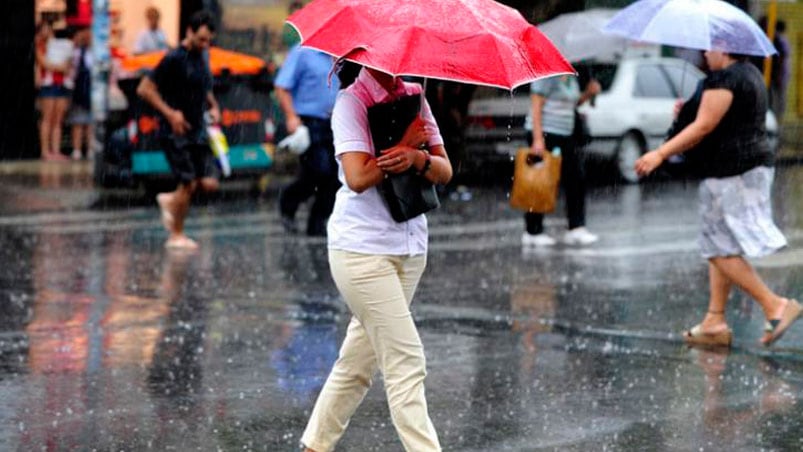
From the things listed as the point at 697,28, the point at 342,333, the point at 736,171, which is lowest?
the point at 342,333

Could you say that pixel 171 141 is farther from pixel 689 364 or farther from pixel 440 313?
pixel 689 364

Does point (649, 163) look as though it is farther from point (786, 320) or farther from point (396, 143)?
point (396, 143)

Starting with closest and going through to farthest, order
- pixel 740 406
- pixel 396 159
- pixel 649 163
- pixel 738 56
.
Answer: pixel 396 159, pixel 740 406, pixel 649 163, pixel 738 56

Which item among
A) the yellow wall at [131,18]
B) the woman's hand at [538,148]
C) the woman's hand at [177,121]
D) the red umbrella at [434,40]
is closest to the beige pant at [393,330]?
the red umbrella at [434,40]

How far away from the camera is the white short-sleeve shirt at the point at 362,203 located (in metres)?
5.67

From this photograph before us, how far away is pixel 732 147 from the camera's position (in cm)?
885

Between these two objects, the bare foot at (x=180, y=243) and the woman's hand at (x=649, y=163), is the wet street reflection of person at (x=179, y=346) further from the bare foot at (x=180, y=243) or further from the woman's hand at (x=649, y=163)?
the woman's hand at (x=649, y=163)

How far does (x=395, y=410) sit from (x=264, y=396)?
1.94m

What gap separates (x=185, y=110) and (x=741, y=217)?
528 centimetres

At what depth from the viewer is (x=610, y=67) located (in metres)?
20.9

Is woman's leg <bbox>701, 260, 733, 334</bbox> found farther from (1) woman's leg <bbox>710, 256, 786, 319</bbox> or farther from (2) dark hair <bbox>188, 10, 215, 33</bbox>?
(2) dark hair <bbox>188, 10, 215, 33</bbox>

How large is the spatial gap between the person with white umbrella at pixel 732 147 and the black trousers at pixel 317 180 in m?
4.75

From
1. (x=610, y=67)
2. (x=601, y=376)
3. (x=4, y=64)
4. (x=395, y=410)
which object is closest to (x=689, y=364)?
(x=601, y=376)

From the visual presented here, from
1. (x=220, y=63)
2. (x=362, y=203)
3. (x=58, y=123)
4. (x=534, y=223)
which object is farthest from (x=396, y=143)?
(x=58, y=123)
